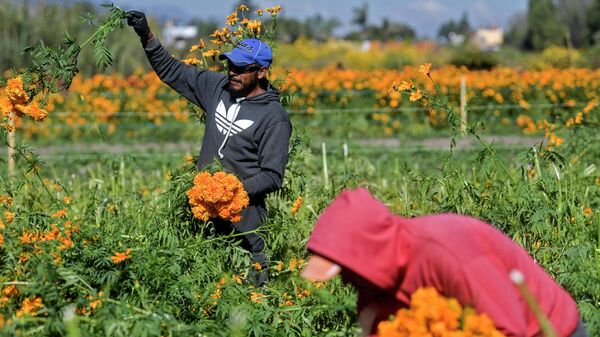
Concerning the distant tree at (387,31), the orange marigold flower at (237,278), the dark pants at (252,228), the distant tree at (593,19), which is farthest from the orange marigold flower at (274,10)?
the distant tree at (387,31)

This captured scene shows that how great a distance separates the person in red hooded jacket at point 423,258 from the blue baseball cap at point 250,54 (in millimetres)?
1937

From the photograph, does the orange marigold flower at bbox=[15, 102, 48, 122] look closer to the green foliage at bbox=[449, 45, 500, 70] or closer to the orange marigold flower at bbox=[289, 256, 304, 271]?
the orange marigold flower at bbox=[289, 256, 304, 271]

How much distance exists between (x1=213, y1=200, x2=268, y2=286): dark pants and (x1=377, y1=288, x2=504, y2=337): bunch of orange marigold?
2.07m

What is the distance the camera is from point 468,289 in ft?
7.62

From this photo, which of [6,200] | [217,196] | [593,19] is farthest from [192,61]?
[593,19]

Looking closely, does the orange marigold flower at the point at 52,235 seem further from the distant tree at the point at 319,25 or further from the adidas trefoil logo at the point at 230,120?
the distant tree at the point at 319,25

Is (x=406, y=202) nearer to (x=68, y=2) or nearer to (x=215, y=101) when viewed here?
(x=215, y=101)

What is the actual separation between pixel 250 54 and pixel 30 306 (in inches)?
67.0

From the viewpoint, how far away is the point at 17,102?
4.30 metres

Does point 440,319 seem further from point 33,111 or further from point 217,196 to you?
point 33,111

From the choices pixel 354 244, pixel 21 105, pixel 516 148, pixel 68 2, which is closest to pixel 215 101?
pixel 21 105

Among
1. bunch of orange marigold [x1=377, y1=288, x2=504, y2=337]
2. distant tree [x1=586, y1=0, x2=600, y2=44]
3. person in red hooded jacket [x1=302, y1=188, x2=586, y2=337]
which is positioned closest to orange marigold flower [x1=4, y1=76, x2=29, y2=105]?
person in red hooded jacket [x1=302, y1=188, x2=586, y2=337]

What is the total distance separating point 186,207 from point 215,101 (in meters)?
0.60

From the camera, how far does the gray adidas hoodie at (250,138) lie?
4.27m
